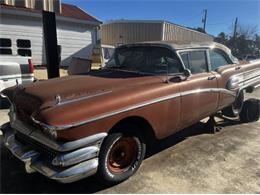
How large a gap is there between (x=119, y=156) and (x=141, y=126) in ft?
1.60

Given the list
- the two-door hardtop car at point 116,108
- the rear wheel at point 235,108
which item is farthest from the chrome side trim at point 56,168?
the rear wheel at point 235,108

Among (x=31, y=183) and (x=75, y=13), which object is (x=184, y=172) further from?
(x=75, y=13)

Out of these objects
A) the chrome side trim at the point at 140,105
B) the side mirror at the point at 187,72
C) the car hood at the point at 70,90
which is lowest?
the chrome side trim at the point at 140,105

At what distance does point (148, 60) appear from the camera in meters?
4.58

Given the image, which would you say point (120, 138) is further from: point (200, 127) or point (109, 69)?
point (200, 127)

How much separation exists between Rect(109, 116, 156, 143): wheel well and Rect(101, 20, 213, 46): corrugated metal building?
20.2 meters

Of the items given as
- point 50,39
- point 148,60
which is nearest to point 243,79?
point 148,60

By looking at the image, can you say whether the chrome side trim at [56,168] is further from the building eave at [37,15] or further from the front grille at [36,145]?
the building eave at [37,15]

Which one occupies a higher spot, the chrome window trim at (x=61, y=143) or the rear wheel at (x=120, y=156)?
the chrome window trim at (x=61, y=143)

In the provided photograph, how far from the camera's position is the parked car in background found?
22.5 ft

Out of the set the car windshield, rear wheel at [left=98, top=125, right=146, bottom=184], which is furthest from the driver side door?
rear wheel at [left=98, top=125, right=146, bottom=184]

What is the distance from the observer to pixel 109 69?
16.2 feet

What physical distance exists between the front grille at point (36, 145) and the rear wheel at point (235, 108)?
423 centimetres

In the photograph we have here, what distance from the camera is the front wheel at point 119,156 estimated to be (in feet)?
10.8
